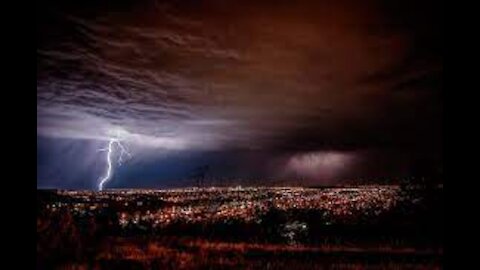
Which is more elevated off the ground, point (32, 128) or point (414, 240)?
point (32, 128)

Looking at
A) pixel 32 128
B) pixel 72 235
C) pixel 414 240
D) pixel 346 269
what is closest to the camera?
pixel 32 128

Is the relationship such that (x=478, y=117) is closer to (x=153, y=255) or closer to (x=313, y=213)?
(x=153, y=255)

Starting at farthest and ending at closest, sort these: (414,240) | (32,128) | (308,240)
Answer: (308,240)
(414,240)
(32,128)

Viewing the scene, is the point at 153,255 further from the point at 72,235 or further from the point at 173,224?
the point at 173,224

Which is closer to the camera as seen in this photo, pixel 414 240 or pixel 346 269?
pixel 346 269

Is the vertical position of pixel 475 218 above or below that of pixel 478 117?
below

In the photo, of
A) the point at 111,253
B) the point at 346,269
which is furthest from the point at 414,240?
the point at 111,253

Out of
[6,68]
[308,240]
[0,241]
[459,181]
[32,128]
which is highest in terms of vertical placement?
[6,68]

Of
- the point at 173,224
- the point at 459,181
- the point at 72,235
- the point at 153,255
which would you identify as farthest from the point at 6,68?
the point at 173,224

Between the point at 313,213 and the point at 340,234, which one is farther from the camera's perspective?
the point at 313,213
